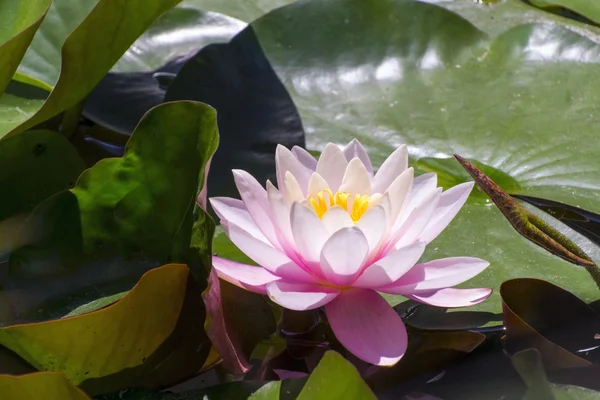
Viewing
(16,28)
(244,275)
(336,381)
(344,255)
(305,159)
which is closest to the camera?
(336,381)

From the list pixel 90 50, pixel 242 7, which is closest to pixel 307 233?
pixel 90 50

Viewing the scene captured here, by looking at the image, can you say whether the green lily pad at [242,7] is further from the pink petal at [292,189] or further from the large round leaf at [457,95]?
the pink petal at [292,189]

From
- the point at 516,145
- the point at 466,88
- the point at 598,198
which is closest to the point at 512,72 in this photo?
the point at 466,88

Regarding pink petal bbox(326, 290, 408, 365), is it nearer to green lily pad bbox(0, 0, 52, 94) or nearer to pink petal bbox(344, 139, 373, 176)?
pink petal bbox(344, 139, 373, 176)

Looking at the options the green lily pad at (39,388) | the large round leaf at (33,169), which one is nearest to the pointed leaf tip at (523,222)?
the green lily pad at (39,388)

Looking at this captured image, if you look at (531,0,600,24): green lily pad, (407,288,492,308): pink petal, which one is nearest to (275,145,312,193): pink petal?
(407,288,492,308): pink petal

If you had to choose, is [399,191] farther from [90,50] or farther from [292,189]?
[90,50]
